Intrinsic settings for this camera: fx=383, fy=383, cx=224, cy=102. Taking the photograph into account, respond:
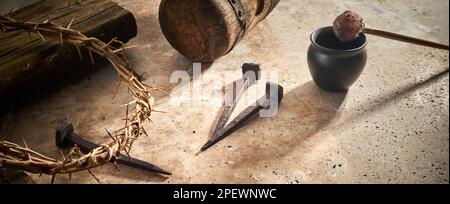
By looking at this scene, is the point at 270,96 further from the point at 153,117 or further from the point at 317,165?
the point at 153,117

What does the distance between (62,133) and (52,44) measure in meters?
1.00

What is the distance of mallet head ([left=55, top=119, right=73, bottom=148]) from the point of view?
123 inches

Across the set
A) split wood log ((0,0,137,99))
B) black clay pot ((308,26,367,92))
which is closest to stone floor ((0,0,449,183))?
black clay pot ((308,26,367,92))

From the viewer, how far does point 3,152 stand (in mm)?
1709

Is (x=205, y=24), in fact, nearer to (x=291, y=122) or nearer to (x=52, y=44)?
(x=291, y=122)

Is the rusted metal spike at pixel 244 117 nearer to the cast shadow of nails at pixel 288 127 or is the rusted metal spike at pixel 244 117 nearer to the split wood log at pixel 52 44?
the cast shadow of nails at pixel 288 127

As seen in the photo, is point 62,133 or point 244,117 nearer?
point 62,133

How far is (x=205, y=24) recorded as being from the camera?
3.70 m

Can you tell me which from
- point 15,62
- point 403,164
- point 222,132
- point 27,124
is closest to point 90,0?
point 15,62

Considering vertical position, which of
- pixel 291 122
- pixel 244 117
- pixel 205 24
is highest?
pixel 205 24

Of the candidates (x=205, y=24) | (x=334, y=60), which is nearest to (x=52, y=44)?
(x=205, y=24)

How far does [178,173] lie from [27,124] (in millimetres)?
1572

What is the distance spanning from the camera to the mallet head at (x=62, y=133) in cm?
314

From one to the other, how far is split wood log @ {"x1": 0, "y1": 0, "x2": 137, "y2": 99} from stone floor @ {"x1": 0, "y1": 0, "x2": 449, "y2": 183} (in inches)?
11.6
